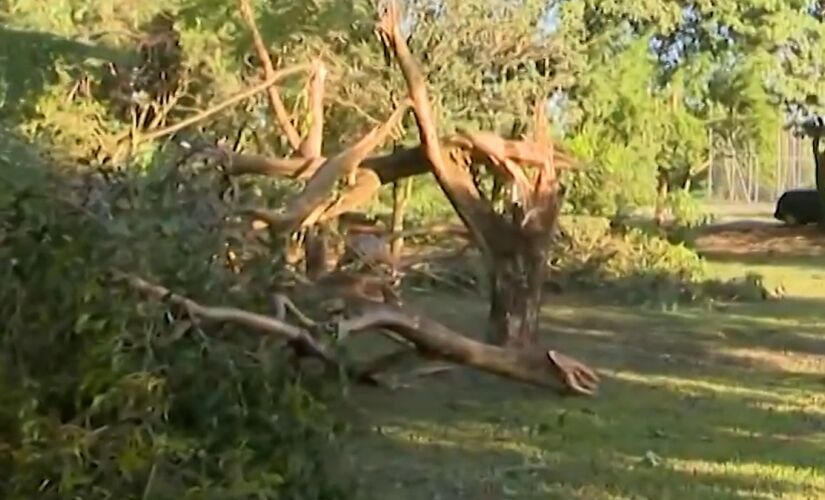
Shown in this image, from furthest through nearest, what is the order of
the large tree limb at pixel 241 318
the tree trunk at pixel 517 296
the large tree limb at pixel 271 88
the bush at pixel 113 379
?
the large tree limb at pixel 271 88 → the tree trunk at pixel 517 296 → the large tree limb at pixel 241 318 → the bush at pixel 113 379

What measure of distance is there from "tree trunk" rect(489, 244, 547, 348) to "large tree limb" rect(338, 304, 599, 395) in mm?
772

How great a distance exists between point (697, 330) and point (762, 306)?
3.28m

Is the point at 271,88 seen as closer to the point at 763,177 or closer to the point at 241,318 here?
the point at 241,318

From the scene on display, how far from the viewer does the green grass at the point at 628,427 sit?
7895 mm

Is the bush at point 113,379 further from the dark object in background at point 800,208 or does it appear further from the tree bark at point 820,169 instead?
the dark object in background at point 800,208

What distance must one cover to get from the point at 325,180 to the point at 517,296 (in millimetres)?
2011

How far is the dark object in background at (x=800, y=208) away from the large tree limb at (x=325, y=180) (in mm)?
25178

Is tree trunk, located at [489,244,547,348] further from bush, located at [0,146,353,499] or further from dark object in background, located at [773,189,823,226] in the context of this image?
dark object in background, located at [773,189,823,226]

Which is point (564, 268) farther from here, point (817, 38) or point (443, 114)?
point (817, 38)

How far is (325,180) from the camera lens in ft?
38.5

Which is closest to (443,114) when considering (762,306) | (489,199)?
(762,306)

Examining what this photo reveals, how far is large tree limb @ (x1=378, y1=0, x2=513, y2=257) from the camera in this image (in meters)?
12.5

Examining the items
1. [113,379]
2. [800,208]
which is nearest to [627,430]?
[113,379]

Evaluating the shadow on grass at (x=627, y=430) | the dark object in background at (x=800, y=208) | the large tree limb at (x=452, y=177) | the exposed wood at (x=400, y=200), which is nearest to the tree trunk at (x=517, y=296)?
the large tree limb at (x=452, y=177)
